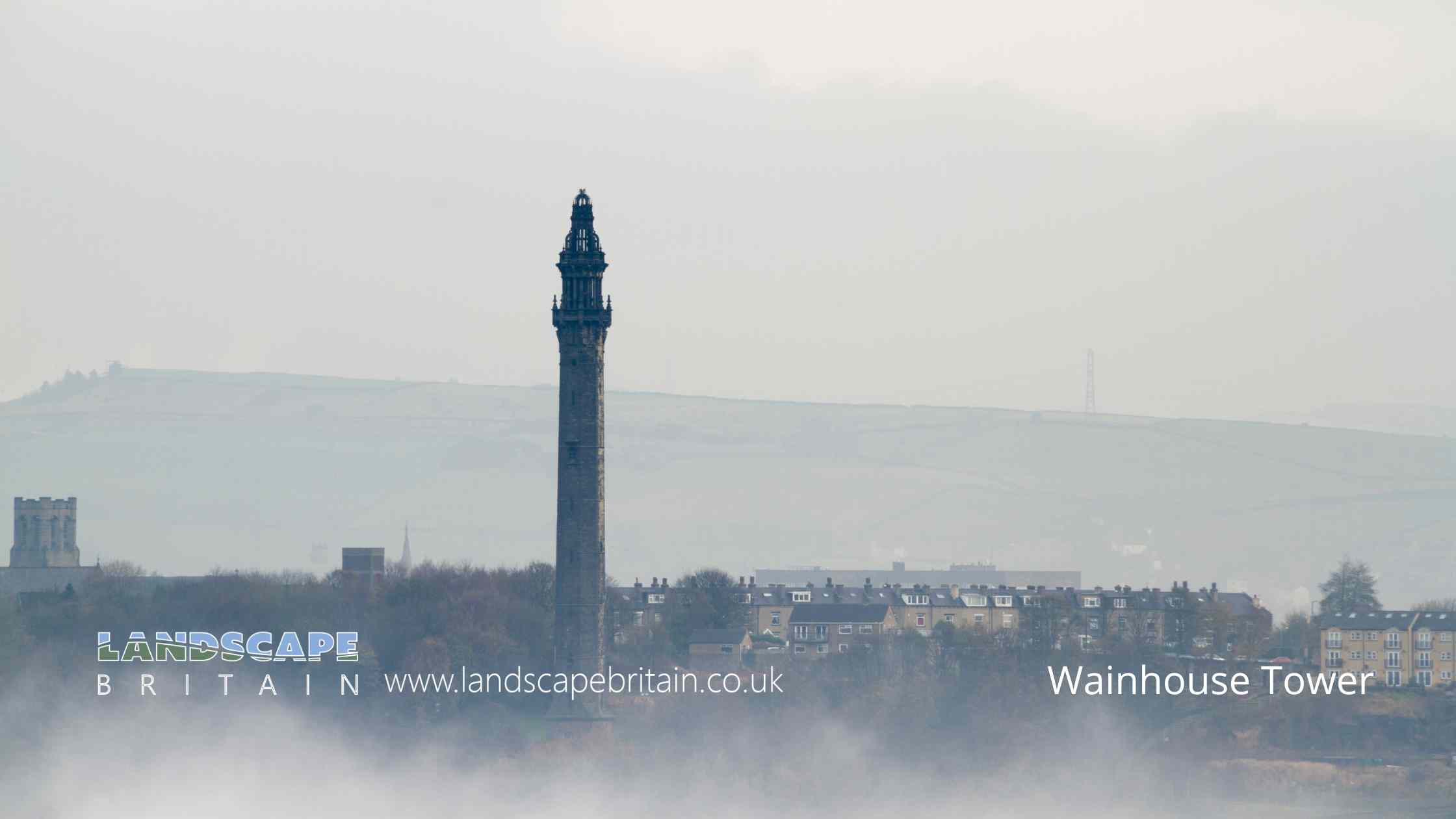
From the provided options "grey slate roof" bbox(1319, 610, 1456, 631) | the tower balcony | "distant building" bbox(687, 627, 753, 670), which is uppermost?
the tower balcony

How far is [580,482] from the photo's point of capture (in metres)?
145

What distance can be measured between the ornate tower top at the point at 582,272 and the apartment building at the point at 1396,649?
197ft

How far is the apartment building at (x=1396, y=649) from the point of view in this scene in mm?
171750

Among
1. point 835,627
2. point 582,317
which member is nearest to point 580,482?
point 582,317

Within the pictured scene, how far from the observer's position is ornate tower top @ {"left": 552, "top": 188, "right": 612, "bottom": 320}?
147875 mm

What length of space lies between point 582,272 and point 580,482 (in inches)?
520

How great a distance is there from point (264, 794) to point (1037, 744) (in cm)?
4889

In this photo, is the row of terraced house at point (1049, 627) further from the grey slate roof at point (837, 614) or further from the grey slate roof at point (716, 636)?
the grey slate roof at point (716, 636)

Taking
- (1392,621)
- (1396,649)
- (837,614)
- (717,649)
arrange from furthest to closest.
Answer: (837,614)
(717,649)
(1392,621)
(1396,649)

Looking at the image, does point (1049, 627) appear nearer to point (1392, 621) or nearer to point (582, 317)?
point (1392, 621)

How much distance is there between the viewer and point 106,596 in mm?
188375

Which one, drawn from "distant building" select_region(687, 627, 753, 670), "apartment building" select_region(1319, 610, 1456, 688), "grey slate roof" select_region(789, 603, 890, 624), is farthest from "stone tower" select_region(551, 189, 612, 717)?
"apartment building" select_region(1319, 610, 1456, 688)

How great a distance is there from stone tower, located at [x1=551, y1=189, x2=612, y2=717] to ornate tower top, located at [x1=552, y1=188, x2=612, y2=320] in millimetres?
54

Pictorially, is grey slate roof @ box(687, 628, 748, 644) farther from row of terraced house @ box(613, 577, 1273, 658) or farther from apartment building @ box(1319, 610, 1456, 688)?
apartment building @ box(1319, 610, 1456, 688)
